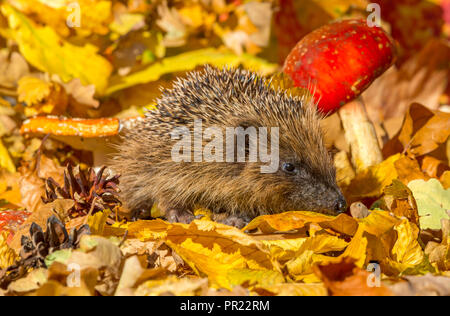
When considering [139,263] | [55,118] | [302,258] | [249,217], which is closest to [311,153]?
[249,217]

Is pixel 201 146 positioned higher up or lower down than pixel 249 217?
higher up

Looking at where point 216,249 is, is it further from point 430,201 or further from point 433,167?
point 433,167

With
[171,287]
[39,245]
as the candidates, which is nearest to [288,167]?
[171,287]

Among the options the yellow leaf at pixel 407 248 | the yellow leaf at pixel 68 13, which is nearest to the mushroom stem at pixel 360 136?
the yellow leaf at pixel 407 248

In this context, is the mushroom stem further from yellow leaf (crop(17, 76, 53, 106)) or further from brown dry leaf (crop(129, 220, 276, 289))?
yellow leaf (crop(17, 76, 53, 106))

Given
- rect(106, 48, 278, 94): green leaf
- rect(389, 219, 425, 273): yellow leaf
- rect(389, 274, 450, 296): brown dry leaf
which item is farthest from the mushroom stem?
rect(389, 274, 450, 296): brown dry leaf

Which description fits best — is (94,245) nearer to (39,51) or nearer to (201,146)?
(201,146)
